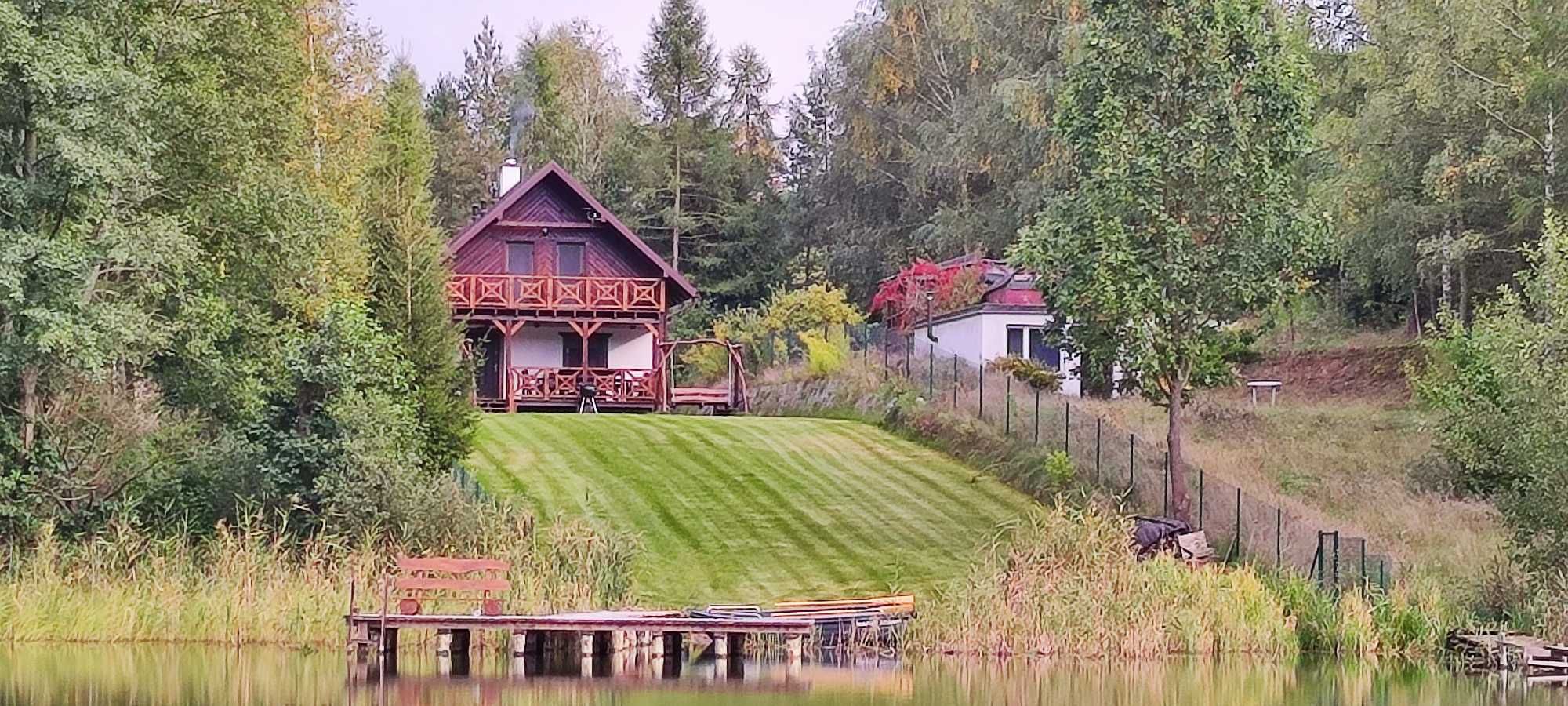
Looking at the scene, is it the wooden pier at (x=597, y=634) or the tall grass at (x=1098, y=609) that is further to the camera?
the tall grass at (x=1098, y=609)

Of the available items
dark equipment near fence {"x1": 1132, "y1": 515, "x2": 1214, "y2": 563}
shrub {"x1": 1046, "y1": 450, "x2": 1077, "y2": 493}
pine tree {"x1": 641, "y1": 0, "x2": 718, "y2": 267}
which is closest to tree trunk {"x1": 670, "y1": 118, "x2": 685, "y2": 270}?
pine tree {"x1": 641, "y1": 0, "x2": 718, "y2": 267}

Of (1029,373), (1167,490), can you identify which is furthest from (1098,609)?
(1029,373)

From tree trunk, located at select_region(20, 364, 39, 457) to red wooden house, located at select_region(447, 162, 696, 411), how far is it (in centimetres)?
1913

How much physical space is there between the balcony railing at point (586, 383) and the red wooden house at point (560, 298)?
18 millimetres

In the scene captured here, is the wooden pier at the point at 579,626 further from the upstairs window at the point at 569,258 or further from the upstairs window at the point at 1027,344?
the upstairs window at the point at 569,258

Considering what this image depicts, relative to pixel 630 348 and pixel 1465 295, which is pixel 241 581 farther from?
pixel 1465 295

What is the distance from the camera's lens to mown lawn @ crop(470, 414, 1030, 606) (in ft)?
87.7

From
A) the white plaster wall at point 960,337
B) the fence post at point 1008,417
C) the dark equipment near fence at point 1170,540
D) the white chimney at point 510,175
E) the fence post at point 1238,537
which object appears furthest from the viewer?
the white chimney at point 510,175

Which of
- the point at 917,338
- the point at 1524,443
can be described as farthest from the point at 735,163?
the point at 1524,443

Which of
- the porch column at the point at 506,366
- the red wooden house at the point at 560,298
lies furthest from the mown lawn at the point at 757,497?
the red wooden house at the point at 560,298

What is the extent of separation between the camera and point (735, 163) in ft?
209

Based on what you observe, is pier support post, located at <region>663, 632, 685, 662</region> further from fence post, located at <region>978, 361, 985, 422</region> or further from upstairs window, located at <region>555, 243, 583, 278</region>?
upstairs window, located at <region>555, 243, 583, 278</region>

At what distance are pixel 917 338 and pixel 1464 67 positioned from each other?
14.0 meters

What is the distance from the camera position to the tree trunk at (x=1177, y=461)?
1086 inches
